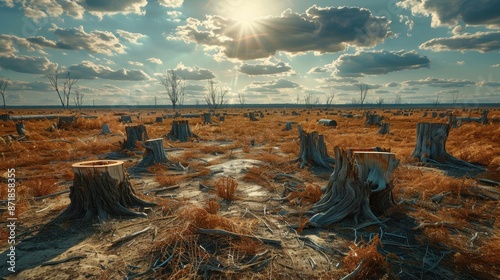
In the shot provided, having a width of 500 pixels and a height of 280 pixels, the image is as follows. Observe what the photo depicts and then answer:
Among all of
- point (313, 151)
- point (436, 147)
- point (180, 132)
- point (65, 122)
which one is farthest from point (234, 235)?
point (65, 122)

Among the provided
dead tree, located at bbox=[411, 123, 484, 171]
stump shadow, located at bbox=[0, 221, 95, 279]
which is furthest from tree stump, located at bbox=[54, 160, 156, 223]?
dead tree, located at bbox=[411, 123, 484, 171]

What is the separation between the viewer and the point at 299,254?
3.21 meters

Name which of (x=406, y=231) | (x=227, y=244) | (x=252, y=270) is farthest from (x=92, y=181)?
(x=406, y=231)

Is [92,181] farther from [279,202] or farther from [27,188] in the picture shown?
[279,202]

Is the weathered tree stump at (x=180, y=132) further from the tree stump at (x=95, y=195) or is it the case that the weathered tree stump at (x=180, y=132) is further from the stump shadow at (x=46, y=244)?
the stump shadow at (x=46, y=244)

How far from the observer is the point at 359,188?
Result: 14.0 ft

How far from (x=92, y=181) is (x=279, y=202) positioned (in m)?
3.36

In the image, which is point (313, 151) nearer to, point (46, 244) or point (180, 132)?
point (46, 244)

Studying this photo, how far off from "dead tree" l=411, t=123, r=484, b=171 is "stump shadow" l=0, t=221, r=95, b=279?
934cm

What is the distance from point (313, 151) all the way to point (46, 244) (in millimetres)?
6893

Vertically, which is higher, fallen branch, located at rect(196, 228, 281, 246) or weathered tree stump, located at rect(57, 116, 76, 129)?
weathered tree stump, located at rect(57, 116, 76, 129)

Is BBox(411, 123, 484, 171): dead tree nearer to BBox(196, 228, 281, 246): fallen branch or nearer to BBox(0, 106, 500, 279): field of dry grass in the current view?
BBox(0, 106, 500, 279): field of dry grass

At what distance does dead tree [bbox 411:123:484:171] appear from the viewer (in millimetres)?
8067

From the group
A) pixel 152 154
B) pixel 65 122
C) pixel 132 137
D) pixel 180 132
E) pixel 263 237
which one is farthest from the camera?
pixel 65 122
